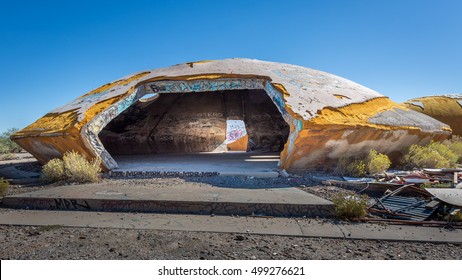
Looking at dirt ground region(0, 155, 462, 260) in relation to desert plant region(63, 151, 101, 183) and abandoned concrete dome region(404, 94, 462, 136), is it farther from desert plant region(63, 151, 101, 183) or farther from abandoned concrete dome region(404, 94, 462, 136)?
abandoned concrete dome region(404, 94, 462, 136)

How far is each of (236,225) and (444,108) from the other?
12.4 m

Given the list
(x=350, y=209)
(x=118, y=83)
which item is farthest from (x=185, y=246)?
(x=118, y=83)

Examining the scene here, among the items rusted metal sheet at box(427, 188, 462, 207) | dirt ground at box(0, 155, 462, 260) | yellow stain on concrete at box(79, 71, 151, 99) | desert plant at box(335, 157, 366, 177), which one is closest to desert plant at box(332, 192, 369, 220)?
dirt ground at box(0, 155, 462, 260)

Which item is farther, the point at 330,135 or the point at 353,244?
the point at 330,135

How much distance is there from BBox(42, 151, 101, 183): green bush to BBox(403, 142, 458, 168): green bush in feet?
25.4

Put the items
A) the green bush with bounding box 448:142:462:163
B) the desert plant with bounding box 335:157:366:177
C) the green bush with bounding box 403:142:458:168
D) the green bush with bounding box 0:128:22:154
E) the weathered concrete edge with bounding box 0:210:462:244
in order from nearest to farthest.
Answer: the weathered concrete edge with bounding box 0:210:462:244
the desert plant with bounding box 335:157:366:177
the green bush with bounding box 403:142:458:168
the green bush with bounding box 448:142:462:163
the green bush with bounding box 0:128:22:154

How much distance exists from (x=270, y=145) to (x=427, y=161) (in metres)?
8.81

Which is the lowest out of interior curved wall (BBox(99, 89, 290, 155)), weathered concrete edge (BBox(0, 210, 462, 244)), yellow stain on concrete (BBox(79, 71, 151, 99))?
weathered concrete edge (BBox(0, 210, 462, 244))

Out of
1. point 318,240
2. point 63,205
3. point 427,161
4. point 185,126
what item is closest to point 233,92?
point 185,126

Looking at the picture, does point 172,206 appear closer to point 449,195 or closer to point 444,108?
point 449,195

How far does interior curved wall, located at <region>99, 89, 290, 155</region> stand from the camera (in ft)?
44.5

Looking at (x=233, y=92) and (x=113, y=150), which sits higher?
(x=233, y=92)

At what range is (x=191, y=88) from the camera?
782 centimetres
